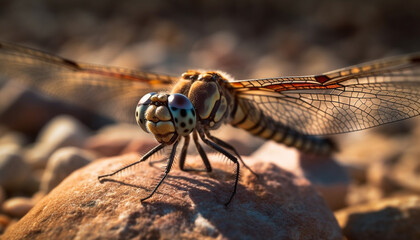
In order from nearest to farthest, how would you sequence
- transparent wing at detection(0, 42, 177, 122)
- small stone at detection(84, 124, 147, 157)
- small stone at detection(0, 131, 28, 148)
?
transparent wing at detection(0, 42, 177, 122) → small stone at detection(84, 124, 147, 157) → small stone at detection(0, 131, 28, 148)

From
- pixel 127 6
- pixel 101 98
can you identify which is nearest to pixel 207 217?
pixel 101 98

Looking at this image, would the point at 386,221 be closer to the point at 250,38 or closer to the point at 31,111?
the point at 31,111

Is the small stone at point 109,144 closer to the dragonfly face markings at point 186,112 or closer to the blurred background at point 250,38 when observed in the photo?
the blurred background at point 250,38

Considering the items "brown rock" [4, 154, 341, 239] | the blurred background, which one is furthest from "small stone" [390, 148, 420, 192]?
"brown rock" [4, 154, 341, 239]

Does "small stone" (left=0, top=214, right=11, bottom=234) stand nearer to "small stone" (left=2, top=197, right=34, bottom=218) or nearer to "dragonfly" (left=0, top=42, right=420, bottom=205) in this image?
"small stone" (left=2, top=197, right=34, bottom=218)

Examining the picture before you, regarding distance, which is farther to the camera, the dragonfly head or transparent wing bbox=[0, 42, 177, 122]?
transparent wing bbox=[0, 42, 177, 122]

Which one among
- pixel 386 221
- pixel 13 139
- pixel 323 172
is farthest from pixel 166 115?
pixel 13 139
